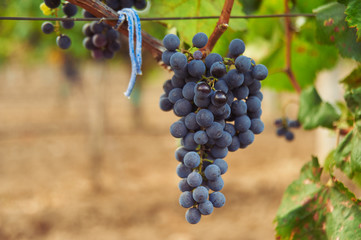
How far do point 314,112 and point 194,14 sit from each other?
0.64 m

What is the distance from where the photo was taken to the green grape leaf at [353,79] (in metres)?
1.34

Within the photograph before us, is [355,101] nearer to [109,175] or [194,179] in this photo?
[194,179]

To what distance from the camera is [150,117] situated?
16328 mm

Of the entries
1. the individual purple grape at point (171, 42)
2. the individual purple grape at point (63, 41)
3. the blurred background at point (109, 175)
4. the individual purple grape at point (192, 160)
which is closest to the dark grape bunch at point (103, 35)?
the individual purple grape at point (63, 41)

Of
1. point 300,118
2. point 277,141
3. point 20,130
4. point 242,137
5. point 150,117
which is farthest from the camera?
point 150,117

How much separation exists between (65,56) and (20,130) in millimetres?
3229

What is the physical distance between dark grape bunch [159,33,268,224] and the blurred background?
38.6 inches

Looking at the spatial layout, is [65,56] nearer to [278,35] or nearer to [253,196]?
[253,196]

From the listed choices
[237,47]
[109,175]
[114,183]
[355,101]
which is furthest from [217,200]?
[109,175]

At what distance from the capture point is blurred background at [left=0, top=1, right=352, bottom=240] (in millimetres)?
5008

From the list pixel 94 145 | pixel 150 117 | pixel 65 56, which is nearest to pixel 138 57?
pixel 94 145

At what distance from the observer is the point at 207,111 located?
35.3 inches

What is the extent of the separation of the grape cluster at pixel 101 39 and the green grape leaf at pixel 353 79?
86cm

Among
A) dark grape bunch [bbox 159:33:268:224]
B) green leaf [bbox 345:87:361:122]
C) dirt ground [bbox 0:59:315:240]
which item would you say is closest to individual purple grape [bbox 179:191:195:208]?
dark grape bunch [bbox 159:33:268:224]
